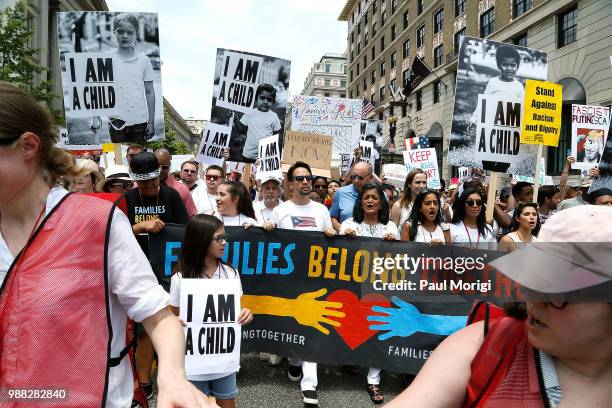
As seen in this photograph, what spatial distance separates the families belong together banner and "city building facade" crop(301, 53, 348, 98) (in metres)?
110

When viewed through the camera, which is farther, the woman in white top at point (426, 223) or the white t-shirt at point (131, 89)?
the white t-shirt at point (131, 89)

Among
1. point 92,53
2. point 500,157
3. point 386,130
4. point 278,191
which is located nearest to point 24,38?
point 92,53

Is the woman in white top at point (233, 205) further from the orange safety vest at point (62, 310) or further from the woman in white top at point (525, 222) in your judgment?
the orange safety vest at point (62, 310)

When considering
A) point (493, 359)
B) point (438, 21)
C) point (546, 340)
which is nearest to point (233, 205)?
point (493, 359)

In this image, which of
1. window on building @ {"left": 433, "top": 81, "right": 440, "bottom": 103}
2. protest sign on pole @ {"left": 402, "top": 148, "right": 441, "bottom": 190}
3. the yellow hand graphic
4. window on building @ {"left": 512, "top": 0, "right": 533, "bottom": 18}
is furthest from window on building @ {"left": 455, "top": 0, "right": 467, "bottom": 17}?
the yellow hand graphic

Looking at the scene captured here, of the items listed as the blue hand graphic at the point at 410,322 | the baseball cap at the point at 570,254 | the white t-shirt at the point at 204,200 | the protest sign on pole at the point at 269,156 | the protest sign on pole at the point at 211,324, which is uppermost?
the protest sign on pole at the point at 269,156

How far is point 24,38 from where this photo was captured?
60.4 feet

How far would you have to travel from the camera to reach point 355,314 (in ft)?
14.6

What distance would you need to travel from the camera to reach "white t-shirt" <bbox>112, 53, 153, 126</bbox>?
5.97m


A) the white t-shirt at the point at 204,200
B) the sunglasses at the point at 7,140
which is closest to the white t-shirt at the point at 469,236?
the white t-shirt at the point at 204,200

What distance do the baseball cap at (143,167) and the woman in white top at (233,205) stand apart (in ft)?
3.49

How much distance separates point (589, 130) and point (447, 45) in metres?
25.7

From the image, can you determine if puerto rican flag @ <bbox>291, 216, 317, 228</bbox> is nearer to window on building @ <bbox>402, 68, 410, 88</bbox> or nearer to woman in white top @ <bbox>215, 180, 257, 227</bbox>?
woman in white top @ <bbox>215, 180, 257, 227</bbox>

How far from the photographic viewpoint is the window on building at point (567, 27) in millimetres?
20259
